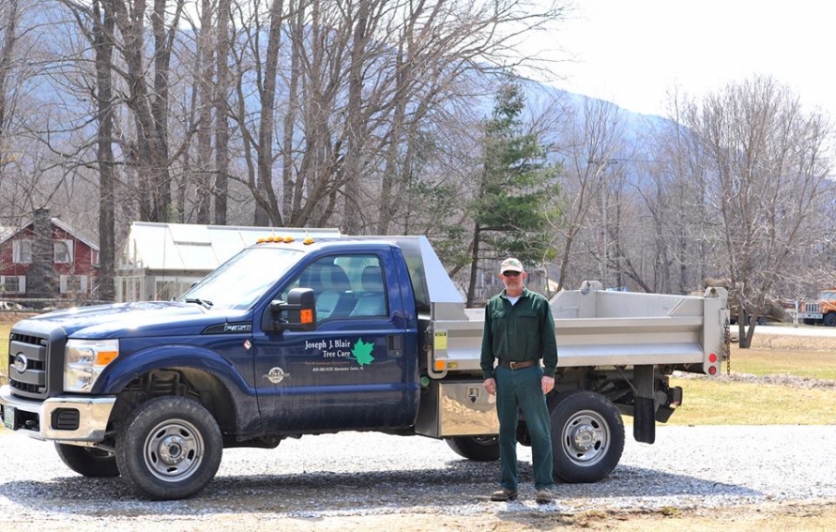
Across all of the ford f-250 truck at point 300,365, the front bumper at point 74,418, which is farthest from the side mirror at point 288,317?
the front bumper at point 74,418

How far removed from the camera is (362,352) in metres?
9.49

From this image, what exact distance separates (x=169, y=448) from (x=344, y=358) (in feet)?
5.23

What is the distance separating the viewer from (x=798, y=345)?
45438 mm

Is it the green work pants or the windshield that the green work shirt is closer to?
the green work pants

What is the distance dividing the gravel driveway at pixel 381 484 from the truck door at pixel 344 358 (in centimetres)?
67

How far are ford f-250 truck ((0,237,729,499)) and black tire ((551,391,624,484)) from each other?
13 mm

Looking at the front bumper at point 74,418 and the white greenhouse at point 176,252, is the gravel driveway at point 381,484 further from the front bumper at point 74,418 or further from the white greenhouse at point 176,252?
the white greenhouse at point 176,252

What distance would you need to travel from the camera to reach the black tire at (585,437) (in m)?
10.2

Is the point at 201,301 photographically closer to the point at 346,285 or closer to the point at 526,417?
the point at 346,285

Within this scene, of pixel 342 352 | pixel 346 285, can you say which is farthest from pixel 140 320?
pixel 346 285

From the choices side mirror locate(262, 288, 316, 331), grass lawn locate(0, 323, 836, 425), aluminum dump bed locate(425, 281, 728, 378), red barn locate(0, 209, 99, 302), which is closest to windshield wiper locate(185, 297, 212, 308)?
side mirror locate(262, 288, 316, 331)

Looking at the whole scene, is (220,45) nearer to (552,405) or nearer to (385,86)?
(385,86)

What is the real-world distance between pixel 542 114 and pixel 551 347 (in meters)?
41.7

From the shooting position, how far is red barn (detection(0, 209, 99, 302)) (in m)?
72.6
